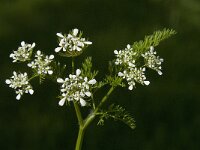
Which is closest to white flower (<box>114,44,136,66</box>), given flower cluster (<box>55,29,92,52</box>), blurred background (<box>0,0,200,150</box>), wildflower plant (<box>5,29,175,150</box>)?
wildflower plant (<box>5,29,175,150</box>)

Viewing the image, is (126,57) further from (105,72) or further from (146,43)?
(105,72)

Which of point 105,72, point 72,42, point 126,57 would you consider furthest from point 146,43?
point 105,72

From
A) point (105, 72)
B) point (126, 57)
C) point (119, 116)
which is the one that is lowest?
point (119, 116)

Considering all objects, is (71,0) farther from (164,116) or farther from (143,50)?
(143,50)

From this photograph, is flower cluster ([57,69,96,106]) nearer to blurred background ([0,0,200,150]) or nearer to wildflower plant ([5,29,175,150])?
wildflower plant ([5,29,175,150])

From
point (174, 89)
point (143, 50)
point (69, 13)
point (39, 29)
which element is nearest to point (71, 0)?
point (69, 13)

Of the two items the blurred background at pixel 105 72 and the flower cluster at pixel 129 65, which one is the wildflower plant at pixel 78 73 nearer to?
the flower cluster at pixel 129 65

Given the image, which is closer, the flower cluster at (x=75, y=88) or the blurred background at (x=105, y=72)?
the flower cluster at (x=75, y=88)

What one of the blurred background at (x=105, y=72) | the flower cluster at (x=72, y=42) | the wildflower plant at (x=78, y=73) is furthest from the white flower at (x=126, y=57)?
the blurred background at (x=105, y=72)

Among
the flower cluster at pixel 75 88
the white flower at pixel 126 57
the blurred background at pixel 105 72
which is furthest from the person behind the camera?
the blurred background at pixel 105 72

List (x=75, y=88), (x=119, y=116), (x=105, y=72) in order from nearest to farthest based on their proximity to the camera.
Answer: (x=75, y=88)
(x=119, y=116)
(x=105, y=72)
